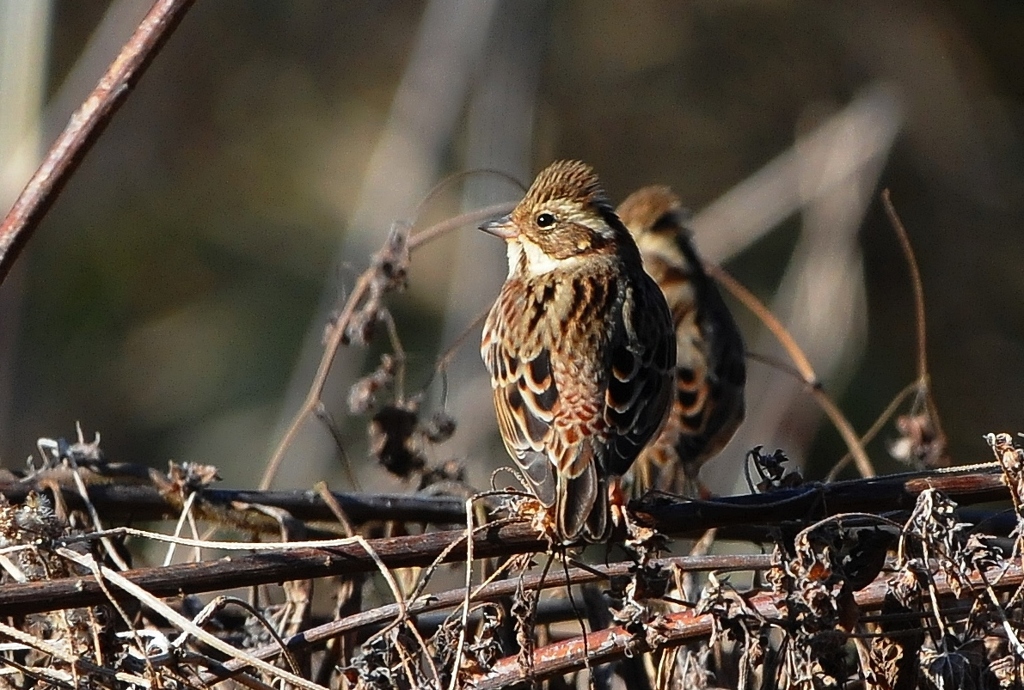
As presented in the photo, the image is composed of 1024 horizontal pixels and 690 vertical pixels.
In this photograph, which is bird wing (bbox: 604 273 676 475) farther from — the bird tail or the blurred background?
the blurred background

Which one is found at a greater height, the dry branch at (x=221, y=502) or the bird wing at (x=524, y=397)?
the bird wing at (x=524, y=397)

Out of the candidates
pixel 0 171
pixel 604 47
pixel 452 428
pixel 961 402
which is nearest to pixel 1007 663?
pixel 452 428

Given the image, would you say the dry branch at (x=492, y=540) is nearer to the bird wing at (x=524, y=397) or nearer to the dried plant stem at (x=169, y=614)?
the dried plant stem at (x=169, y=614)

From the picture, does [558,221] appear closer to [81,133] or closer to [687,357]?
[687,357]

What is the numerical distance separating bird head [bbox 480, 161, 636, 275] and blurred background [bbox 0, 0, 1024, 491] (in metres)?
2.25

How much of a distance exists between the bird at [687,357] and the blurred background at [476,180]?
2.47ft

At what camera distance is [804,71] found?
9.95m

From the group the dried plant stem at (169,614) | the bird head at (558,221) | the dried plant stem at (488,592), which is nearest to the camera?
the dried plant stem at (169,614)

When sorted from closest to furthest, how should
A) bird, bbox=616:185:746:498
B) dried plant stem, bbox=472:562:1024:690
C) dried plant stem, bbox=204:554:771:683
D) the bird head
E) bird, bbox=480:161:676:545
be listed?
dried plant stem, bbox=472:562:1024:690, dried plant stem, bbox=204:554:771:683, bird, bbox=480:161:676:545, the bird head, bird, bbox=616:185:746:498

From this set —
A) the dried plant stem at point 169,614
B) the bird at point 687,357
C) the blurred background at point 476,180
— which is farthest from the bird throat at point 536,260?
the blurred background at point 476,180

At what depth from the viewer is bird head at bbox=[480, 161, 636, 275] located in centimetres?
423

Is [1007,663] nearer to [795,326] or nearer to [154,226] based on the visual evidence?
[795,326]

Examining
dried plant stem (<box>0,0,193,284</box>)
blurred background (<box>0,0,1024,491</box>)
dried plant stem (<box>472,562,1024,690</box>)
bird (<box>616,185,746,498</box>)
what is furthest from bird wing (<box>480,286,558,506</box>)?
blurred background (<box>0,0,1024,491</box>)

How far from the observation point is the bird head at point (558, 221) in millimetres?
4230
